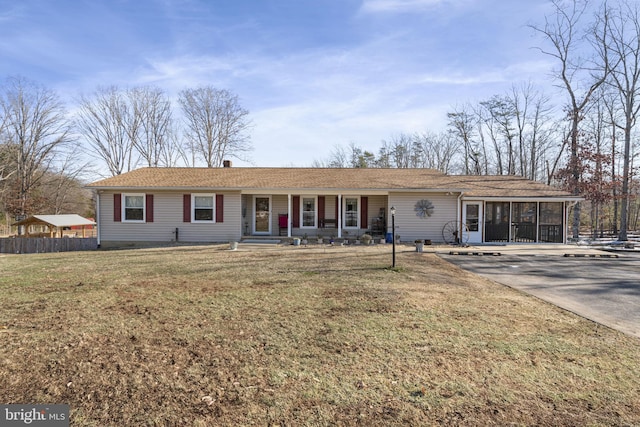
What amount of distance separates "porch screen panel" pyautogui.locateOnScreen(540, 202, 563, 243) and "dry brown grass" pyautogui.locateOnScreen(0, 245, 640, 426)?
36.6ft

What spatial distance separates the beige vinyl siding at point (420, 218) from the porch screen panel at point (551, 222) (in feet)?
13.6

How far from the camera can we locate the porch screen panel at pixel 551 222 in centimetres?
1537

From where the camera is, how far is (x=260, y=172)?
17.9 m

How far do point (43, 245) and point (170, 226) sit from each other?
526cm

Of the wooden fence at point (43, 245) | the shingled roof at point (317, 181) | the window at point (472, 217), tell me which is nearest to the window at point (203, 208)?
the shingled roof at point (317, 181)

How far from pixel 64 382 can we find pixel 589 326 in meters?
6.04

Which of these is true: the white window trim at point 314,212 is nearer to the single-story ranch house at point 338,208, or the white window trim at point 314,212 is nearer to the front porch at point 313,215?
the front porch at point 313,215

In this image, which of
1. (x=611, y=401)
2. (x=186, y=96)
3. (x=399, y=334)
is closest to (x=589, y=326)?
(x=611, y=401)

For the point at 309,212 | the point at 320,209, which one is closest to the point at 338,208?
the point at 320,209

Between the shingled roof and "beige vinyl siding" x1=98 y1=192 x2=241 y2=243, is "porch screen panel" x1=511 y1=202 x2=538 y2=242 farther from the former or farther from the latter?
"beige vinyl siding" x1=98 y1=192 x2=241 y2=243

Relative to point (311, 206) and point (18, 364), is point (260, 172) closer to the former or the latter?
point (311, 206)

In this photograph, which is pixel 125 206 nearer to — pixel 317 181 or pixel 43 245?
pixel 43 245

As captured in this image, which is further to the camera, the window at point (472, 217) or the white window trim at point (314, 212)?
the white window trim at point (314, 212)

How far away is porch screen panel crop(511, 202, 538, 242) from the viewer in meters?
15.5
